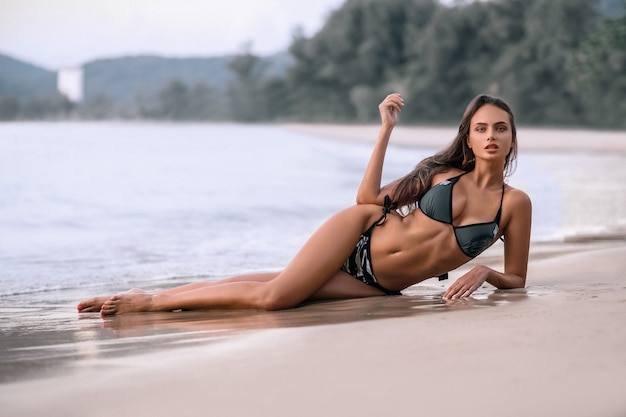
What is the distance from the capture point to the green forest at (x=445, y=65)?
1871 inches

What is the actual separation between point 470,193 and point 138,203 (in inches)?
478

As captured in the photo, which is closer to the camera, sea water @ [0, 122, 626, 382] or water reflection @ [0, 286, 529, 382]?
water reflection @ [0, 286, 529, 382]

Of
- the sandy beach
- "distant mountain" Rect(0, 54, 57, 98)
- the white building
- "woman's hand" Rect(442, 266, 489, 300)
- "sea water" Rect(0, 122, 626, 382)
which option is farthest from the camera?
the white building

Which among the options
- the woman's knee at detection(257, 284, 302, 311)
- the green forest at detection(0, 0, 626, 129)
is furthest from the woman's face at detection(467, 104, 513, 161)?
the green forest at detection(0, 0, 626, 129)

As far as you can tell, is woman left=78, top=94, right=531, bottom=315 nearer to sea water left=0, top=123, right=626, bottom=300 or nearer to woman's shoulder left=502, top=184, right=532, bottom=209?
woman's shoulder left=502, top=184, right=532, bottom=209

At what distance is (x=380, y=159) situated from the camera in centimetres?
434

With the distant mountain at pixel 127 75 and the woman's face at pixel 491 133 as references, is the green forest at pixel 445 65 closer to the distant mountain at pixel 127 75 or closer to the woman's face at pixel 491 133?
the distant mountain at pixel 127 75

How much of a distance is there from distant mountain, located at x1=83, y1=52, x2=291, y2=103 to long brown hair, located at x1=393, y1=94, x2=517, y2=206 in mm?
73329

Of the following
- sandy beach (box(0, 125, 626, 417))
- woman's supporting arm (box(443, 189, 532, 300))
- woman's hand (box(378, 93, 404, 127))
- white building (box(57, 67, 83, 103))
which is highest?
white building (box(57, 67, 83, 103))

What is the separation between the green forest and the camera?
4753cm

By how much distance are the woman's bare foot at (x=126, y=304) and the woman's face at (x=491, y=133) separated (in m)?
1.68

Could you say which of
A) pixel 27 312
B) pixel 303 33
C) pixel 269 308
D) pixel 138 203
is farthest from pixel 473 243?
pixel 303 33

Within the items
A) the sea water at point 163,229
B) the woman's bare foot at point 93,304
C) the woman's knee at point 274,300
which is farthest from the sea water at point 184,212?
the woman's knee at point 274,300

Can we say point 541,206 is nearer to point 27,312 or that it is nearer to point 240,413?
point 27,312
